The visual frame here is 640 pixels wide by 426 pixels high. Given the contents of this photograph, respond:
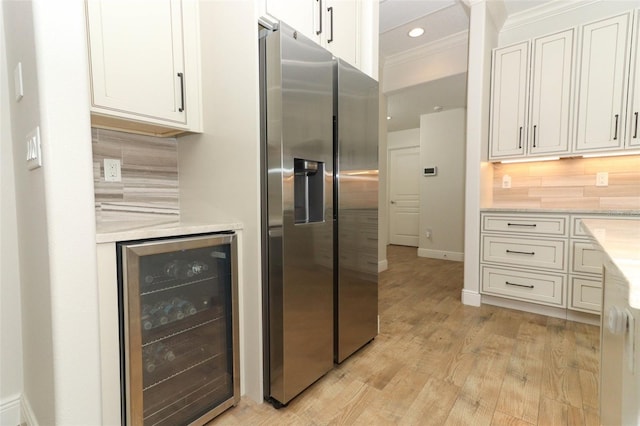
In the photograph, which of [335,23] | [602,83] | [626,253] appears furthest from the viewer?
[602,83]

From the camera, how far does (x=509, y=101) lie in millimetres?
2863

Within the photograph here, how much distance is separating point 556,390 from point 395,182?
5.40 metres

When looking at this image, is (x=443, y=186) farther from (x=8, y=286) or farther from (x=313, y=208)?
(x=8, y=286)

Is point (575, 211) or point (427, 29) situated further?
point (427, 29)

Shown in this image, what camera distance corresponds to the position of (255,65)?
4.63ft

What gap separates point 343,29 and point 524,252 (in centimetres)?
236

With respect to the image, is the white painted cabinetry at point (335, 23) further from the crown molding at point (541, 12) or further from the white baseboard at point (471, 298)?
the white baseboard at point (471, 298)

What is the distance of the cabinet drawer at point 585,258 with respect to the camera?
2.35 m

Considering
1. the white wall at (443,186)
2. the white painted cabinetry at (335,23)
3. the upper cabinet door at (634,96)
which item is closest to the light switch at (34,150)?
the white painted cabinetry at (335,23)

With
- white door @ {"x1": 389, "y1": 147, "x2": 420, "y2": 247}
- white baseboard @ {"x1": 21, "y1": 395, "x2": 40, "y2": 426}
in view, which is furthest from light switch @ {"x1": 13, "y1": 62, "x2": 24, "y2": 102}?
white door @ {"x1": 389, "y1": 147, "x2": 420, "y2": 247}

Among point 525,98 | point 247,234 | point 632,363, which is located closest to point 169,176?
point 247,234

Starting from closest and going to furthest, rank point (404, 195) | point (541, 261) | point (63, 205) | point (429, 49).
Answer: point (63, 205) < point (541, 261) < point (429, 49) < point (404, 195)

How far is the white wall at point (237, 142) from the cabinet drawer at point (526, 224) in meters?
2.29

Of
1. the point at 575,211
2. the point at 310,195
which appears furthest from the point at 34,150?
the point at 575,211
